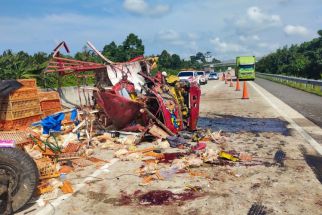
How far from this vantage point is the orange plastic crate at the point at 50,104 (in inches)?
524

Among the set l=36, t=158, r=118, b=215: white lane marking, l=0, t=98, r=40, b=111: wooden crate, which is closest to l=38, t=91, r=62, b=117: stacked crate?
l=0, t=98, r=40, b=111: wooden crate

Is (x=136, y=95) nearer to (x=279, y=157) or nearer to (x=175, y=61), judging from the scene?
(x=279, y=157)

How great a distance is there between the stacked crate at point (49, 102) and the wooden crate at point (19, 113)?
24.8 inches

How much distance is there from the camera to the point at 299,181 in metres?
6.47

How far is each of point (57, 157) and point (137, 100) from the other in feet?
10.8

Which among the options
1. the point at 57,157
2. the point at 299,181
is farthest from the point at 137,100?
the point at 299,181

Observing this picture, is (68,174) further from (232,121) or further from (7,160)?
(232,121)

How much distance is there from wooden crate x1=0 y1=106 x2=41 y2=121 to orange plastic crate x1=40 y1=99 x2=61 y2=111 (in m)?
0.61

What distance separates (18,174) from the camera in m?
5.16

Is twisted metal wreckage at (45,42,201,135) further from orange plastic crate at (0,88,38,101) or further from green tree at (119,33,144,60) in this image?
green tree at (119,33,144,60)

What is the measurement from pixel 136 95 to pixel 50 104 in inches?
154

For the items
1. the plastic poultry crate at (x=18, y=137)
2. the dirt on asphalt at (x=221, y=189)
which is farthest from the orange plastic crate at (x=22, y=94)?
the dirt on asphalt at (x=221, y=189)

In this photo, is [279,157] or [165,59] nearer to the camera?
[279,157]

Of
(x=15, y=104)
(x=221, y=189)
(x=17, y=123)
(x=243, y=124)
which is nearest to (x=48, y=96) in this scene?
(x=15, y=104)
